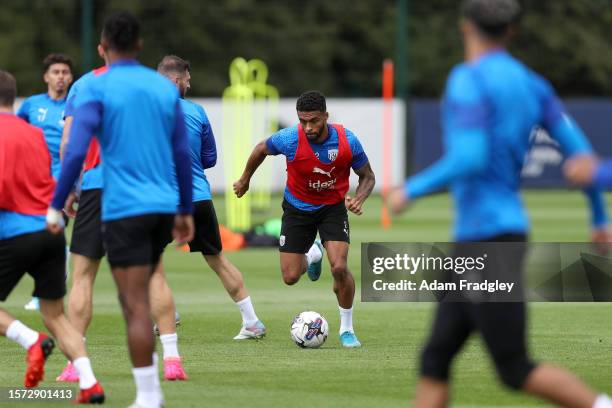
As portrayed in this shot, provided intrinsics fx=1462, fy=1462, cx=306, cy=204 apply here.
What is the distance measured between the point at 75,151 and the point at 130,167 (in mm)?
313

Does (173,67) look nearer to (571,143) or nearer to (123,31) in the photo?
(123,31)

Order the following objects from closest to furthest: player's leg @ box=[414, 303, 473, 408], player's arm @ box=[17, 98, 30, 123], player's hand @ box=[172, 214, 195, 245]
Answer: player's leg @ box=[414, 303, 473, 408] → player's hand @ box=[172, 214, 195, 245] → player's arm @ box=[17, 98, 30, 123]

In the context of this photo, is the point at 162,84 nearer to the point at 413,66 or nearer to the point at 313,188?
the point at 313,188

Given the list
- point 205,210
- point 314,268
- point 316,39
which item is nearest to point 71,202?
point 205,210

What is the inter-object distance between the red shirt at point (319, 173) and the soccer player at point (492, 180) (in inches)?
220

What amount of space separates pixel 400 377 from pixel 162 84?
9.96 feet

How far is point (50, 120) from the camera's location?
46.8 ft

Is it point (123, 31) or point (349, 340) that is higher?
point (123, 31)

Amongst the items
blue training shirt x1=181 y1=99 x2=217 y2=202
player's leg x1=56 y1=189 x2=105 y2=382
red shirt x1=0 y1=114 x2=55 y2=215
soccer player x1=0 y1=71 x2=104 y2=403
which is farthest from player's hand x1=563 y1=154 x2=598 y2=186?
blue training shirt x1=181 y1=99 x2=217 y2=202

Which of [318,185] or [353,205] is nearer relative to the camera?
[353,205]

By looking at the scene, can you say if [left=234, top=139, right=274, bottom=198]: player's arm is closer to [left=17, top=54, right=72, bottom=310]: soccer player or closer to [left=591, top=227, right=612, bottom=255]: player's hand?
[left=17, top=54, right=72, bottom=310]: soccer player

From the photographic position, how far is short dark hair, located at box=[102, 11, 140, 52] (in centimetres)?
815

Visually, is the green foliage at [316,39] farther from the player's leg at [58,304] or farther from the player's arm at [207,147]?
the player's leg at [58,304]

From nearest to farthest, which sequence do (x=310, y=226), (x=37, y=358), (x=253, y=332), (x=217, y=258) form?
(x=37, y=358)
(x=217, y=258)
(x=253, y=332)
(x=310, y=226)
